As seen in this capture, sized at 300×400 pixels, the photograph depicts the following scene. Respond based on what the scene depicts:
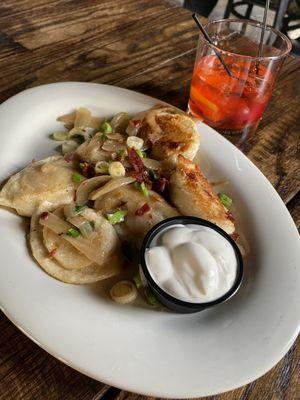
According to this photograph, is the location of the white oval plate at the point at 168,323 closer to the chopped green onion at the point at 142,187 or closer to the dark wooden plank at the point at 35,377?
the dark wooden plank at the point at 35,377

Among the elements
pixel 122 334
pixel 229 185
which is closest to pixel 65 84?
pixel 229 185

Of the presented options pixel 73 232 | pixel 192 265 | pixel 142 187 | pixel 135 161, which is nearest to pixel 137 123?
pixel 135 161

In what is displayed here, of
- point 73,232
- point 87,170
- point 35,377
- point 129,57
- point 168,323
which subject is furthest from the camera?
point 129,57

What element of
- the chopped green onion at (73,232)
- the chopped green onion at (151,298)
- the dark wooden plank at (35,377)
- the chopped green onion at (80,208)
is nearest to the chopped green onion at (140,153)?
the chopped green onion at (80,208)

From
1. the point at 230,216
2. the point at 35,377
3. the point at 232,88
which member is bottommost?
the point at 35,377

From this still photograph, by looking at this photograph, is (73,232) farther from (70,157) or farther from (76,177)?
(70,157)

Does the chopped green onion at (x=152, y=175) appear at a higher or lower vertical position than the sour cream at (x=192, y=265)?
lower

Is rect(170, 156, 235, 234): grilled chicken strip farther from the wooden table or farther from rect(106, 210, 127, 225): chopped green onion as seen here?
the wooden table
